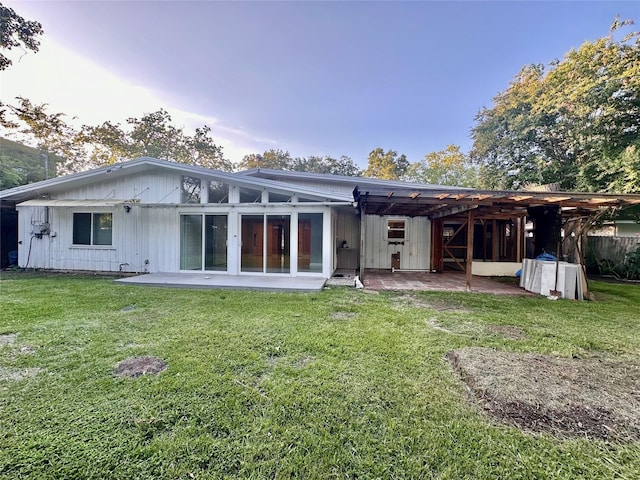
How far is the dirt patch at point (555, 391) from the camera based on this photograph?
2.43m

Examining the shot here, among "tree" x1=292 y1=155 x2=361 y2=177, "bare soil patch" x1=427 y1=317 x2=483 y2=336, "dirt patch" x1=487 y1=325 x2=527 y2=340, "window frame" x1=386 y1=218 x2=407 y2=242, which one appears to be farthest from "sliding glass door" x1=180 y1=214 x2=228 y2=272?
"tree" x1=292 y1=155 x2=361 y2=177

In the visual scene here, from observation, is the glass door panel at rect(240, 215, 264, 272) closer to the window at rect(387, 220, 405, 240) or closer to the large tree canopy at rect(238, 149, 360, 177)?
the window at rect(387, 220, 405, 240)

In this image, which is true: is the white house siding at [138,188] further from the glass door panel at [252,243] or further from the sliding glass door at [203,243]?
the glass door panel at [252,243]

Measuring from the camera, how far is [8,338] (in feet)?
13.1

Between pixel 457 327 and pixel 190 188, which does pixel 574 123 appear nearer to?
pixel 457 327

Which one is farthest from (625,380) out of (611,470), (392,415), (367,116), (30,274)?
(367,116)

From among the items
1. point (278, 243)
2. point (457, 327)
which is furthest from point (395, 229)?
point (457, 327)

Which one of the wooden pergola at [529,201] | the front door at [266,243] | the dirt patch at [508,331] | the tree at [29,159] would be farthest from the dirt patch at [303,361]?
the tree at [29,159]

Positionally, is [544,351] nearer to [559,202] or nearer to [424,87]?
[559,202]

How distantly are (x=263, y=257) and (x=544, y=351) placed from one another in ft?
23.8

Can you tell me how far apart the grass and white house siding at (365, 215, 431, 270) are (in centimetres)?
643

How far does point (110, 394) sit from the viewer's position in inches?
105

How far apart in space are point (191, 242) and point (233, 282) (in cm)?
262

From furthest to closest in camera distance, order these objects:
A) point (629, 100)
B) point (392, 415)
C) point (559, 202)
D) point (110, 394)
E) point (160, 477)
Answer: point (629, 100) < point (559, 202) < point (110, 394) < point (392, 415) < point (160, 477)
